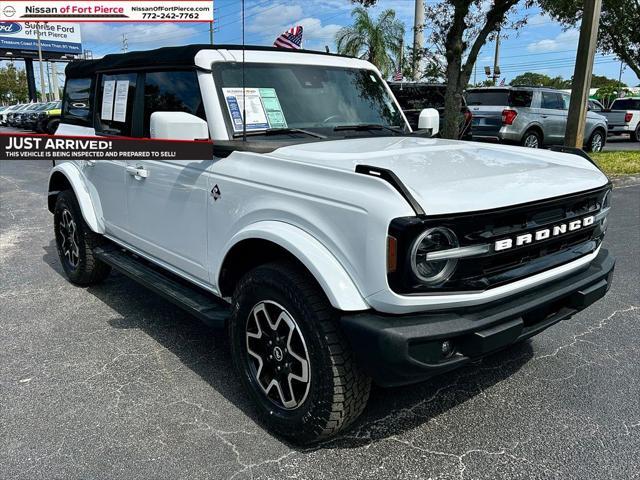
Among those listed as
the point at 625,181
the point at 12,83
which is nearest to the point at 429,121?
the point at 625,181

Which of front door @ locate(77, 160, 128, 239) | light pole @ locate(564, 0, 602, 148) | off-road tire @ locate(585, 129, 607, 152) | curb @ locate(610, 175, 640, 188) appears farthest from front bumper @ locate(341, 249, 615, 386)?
off-road tire @ locate(585, 129, 607, 152)

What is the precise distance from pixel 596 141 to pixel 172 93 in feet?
50.3

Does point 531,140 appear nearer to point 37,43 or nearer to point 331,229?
point 331,229

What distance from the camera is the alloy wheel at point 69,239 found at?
15.9 ft

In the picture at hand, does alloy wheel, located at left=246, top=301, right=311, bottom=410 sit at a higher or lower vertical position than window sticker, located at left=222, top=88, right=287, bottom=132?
lower

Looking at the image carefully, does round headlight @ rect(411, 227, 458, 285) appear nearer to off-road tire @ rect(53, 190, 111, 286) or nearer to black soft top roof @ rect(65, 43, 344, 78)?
black soft top roof @ rect(65, 43, 344, 78)

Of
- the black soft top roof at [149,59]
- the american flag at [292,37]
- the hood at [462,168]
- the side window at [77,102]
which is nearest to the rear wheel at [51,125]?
the american flag at [292,37]

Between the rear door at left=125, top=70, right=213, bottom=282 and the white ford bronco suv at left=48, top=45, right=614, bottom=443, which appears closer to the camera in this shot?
the white ford bronco suv at left=48, top=45, right=614, bottom=443

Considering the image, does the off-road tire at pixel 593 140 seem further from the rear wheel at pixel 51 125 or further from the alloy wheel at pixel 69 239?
the rear wheel at pixel 51 125

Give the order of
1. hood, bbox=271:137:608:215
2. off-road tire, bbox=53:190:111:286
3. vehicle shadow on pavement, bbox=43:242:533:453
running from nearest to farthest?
hood, bbox=271:137:608:215 < vehicle shadow on pavement, bbox=43:242:533:453 < off-road tire, bbox=53:190:111:286

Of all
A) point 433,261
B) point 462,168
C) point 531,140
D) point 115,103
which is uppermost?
point 115,103

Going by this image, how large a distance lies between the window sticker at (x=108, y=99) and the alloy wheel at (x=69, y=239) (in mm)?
1019

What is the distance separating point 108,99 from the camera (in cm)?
429

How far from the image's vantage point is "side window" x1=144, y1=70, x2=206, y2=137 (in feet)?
11.0
